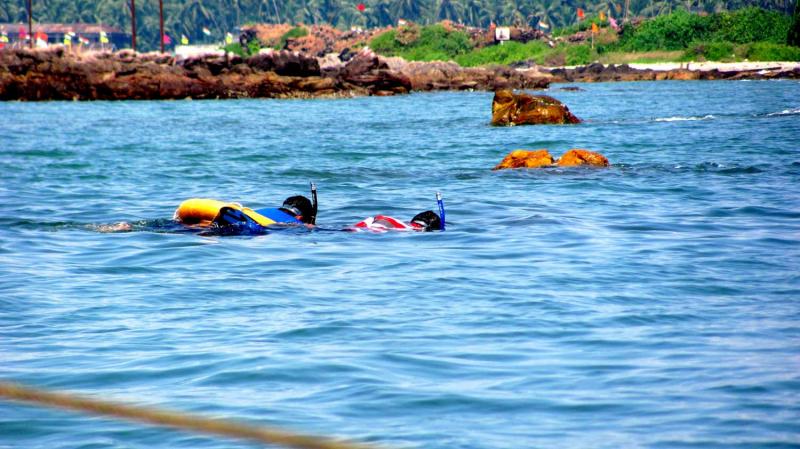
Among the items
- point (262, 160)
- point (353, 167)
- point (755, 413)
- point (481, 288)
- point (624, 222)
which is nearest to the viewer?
point (755, 413)

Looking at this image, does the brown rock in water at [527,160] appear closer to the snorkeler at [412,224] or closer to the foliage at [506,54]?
the snorkeler at [412,224]

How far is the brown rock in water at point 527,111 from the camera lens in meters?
33.2

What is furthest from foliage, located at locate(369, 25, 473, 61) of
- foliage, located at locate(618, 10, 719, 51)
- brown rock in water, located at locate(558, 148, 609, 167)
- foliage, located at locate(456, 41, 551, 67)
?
brown rock in water, located at locate(558, 148, 609, 167)

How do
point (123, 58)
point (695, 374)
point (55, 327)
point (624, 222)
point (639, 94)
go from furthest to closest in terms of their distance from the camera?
1. point (123, 58)
2. point (639, 94)
3. point (624, 222)
4. point (55, 327)
5. point (695, 374)

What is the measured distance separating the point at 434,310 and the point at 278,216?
15.2 ft

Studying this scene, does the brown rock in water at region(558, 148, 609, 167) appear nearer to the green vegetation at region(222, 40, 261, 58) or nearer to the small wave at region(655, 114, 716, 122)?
the small wave at region(655, 114, 716, 122)

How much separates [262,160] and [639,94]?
3875 cm

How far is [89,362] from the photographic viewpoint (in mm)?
6711

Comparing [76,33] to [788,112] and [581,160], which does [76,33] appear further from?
[581,160]

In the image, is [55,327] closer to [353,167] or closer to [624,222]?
[624,222]

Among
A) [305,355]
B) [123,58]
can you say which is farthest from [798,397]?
[123,58]

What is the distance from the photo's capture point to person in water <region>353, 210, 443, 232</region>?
1220 cm

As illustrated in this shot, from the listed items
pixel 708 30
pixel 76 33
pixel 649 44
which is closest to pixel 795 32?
pixel 708 30

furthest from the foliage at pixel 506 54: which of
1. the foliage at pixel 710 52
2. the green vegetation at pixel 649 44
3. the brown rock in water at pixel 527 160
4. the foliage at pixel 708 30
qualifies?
the brown rock in water at pixel 527 160
